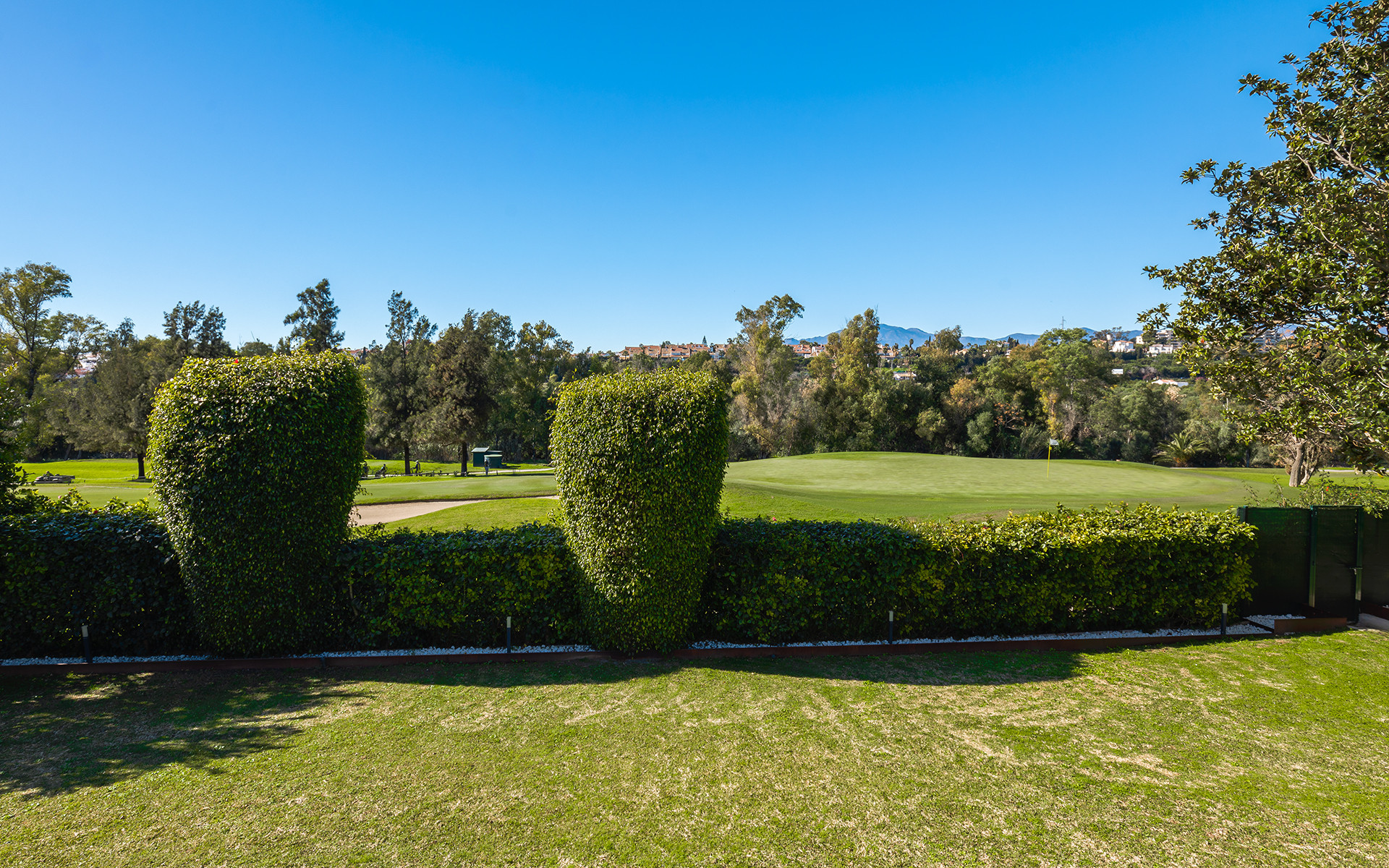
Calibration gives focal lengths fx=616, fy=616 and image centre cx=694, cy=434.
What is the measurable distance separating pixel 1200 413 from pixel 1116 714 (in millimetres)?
53670

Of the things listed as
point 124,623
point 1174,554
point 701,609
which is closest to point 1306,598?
point 1174,554

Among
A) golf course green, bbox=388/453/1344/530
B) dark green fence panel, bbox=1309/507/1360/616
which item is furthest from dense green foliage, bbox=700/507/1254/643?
golf course green, bbox=388/453/1344/530

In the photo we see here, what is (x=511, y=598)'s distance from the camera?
664 cm

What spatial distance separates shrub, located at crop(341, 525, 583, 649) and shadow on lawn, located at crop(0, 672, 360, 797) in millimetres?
875

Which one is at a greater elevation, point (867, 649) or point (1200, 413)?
point (1200, 413)

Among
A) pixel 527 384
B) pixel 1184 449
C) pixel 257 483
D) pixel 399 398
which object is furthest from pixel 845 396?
pixel 257 483

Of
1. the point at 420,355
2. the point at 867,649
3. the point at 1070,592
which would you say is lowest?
the point at 867,649

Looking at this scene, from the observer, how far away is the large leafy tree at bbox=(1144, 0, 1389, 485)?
6.43 meters

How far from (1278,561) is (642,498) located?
8.21m

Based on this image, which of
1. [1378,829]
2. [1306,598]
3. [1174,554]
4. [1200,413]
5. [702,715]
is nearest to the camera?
[1378,829]

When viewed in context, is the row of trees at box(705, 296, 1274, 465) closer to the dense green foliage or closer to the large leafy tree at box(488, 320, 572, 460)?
the large leafy tree at box(488, 320, 572, 460)

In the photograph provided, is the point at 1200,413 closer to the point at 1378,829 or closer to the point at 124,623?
the point at 1378,829

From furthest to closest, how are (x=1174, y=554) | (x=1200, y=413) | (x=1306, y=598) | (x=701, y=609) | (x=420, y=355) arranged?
(x=1200, y=413) → (x=420, y=355) → (x=1306, y=598) → (x=1174, y=554) → (x=701, y=609)

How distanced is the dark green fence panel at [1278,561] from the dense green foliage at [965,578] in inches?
17.5
